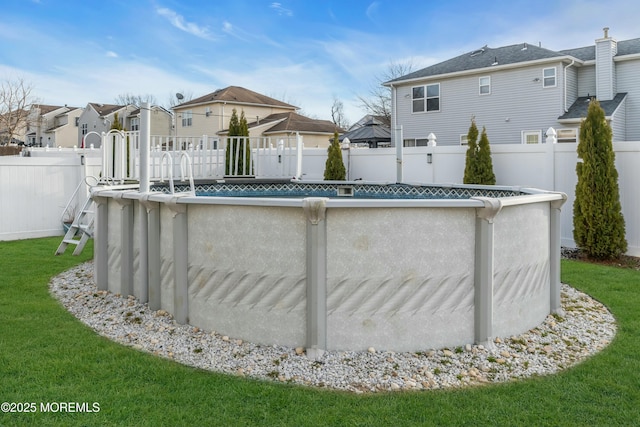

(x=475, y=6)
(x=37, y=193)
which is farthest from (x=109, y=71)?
(x=475, y=6)

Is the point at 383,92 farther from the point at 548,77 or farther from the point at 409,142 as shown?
the point at 548,77

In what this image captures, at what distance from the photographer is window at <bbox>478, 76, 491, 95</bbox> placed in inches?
733

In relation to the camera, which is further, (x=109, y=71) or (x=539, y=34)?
(x=539, y=34)

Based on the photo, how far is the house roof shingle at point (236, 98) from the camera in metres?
31.1

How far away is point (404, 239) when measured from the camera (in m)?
3.66

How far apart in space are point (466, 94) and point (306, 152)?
8481 millimetres

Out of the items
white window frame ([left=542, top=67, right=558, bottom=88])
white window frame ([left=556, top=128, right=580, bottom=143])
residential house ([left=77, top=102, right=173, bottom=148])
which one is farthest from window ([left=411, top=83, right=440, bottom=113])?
residential house ([left=77, top=102, right=173, bottom=148])

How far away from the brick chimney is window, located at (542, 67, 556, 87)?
4.45 ft

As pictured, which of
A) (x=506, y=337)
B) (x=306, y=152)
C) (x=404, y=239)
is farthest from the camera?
(x=306, y=152)

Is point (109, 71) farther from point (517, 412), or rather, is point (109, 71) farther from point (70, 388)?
point (517, 412)

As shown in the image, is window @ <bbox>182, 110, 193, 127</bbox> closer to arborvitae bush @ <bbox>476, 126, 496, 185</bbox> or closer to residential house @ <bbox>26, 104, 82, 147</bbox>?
residential house @ <bbox>26, 104, 82, 147</bbox>

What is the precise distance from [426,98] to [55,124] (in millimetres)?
39315

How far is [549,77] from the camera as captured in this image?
1722 cm

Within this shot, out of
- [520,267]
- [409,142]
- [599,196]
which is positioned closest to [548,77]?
[409,142]
